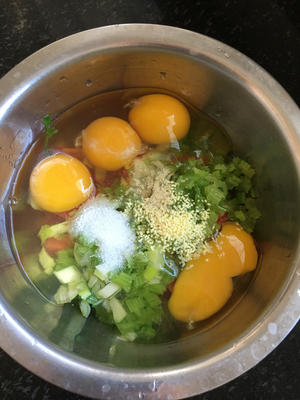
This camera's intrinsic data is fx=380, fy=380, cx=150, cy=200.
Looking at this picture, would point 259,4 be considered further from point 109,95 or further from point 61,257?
point 61,257

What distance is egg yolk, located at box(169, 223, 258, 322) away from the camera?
1.26m

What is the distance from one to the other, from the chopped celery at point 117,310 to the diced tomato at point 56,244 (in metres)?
0.24

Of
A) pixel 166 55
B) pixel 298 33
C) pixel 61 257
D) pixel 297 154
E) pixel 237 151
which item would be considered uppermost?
pixel 298 33

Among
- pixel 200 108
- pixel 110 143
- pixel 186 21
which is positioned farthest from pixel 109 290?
pixel 186 21

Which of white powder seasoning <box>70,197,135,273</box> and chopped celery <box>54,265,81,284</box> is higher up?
white powder seasoning <box>70,197,135,273</box>

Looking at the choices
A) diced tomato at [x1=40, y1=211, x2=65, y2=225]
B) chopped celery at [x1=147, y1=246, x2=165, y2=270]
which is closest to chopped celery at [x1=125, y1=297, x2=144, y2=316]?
chopped celery at [x1=147, y1=246, x2=165, y2=270]

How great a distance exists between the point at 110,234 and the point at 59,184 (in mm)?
247

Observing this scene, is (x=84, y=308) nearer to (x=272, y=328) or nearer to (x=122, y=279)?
(x=122, y=279)

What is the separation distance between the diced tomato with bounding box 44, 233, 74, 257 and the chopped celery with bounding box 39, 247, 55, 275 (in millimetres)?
15

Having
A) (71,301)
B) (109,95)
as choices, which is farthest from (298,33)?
(71,301)

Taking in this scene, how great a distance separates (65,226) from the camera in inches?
52.7

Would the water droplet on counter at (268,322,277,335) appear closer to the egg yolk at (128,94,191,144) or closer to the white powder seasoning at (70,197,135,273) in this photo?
the white powder seasoning at (70,197,135,273)

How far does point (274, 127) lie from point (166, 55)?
0.41 metres

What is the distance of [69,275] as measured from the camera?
4.28 ft
